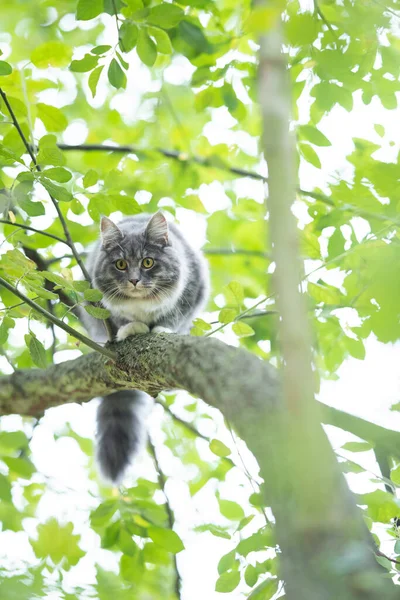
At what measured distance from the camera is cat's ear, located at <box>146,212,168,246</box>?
15.5ft

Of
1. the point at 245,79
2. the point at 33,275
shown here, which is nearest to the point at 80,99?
the point at 245,79

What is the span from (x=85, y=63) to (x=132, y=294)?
180 cm

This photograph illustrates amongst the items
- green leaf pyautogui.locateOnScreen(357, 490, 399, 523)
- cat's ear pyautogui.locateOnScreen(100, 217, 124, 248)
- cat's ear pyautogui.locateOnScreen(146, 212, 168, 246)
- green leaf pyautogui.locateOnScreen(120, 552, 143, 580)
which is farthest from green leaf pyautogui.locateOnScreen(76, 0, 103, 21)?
green leaf pyautogui.locateOnScreen(120, 552, 143, 580)

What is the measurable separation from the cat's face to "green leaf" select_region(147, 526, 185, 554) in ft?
5.63

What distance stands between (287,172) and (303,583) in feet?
2.36

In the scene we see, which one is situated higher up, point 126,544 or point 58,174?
point 58,174

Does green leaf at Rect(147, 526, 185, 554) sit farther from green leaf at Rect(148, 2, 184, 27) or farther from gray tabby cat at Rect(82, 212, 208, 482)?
green leaf at Rect(148, 2, 184, 27)

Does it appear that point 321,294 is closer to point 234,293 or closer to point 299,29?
point 234,293

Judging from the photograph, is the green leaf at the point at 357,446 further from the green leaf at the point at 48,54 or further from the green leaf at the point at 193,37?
the green leaf at the point at 48,54

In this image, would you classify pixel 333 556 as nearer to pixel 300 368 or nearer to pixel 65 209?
pixel 300 368

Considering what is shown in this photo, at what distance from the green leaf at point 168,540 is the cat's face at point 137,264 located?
67.6 inches

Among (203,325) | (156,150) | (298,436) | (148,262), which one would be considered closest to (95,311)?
(203,325)

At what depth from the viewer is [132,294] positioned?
4.45 metres

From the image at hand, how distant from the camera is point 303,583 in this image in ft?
3.38
